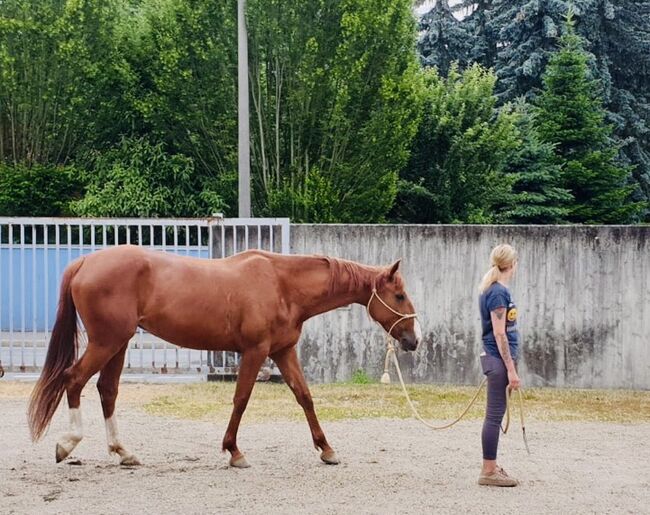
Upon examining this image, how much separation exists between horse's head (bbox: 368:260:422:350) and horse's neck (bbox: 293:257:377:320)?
0.10 metres

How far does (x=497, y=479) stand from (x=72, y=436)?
10.7ft

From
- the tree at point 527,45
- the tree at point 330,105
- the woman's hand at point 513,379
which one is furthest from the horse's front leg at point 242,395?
the tree at point 527,45

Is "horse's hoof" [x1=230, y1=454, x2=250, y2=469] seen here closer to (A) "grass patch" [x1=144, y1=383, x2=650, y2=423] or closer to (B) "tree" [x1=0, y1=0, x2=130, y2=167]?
(A) "grass patch" [x1=144, y1=383, x2=650, y2=423]

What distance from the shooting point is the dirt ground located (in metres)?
6.96

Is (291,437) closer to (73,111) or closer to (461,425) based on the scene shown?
(461,425)

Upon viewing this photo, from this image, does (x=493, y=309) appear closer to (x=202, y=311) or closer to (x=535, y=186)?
(x=202, y=311)

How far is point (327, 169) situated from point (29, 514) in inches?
575

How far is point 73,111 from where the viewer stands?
2180 centimetres

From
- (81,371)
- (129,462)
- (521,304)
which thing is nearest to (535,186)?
(521,304)

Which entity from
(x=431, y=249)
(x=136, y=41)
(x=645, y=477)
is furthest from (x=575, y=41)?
(x=645, y=477)

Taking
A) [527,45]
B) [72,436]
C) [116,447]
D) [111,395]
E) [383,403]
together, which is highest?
[527,45]

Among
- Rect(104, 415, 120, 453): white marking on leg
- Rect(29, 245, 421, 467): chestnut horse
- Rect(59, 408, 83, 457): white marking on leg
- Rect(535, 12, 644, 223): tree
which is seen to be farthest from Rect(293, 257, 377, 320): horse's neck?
Rect(535, 12, 644, 223): tree

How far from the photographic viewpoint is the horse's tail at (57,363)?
8086 mm

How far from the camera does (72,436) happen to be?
7.97 m
